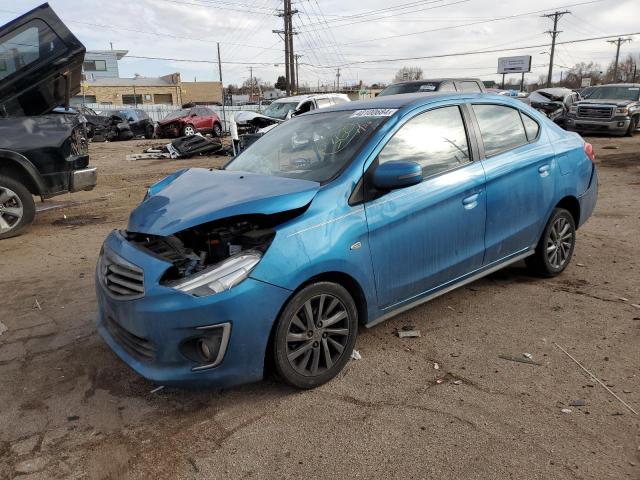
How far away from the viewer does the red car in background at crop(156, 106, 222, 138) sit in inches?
968

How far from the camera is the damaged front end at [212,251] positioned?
2.72m

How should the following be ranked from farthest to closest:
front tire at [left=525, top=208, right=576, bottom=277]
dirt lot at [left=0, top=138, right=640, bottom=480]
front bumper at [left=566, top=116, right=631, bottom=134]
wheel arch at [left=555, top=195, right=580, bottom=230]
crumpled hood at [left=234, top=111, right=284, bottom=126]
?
front bumper at [left=566, top=116, right=631, bottom=134] → crumpled hood at [left=234, top=111, right=284, bottom=126] → wheel arch at [left=555, top=195, right=580, bottom=230] → front tire at [left=525, top=208, right=576, bottom=277] → dirt lot at [left=0, top=138, right=640, bottom=480]

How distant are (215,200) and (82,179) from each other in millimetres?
5007

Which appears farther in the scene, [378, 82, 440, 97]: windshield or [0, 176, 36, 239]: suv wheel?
[378, 82, 440, 97]: windshield

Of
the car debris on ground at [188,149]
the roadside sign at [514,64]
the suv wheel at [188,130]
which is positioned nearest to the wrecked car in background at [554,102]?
the car debris on ground at [188,149]

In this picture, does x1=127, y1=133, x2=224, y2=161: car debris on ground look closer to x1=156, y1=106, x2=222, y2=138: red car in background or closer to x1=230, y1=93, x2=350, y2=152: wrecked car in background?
x1=230, y1=93, x2=350, y2=152: wrecked car in background

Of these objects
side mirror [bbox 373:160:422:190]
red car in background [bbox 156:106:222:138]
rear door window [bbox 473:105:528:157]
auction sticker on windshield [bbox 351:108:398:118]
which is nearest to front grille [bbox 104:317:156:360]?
side mirror [bbox 373:160:422:190]

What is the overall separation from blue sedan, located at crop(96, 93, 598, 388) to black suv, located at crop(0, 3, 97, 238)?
12.6 feet

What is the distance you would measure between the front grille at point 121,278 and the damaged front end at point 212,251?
0.15m

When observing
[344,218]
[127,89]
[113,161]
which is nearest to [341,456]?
[344,218]

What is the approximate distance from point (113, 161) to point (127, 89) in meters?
52.9

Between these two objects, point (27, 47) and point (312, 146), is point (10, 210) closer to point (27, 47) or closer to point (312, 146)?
point (27, 47)

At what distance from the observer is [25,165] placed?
6742mm

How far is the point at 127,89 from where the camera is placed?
64.2 metres
